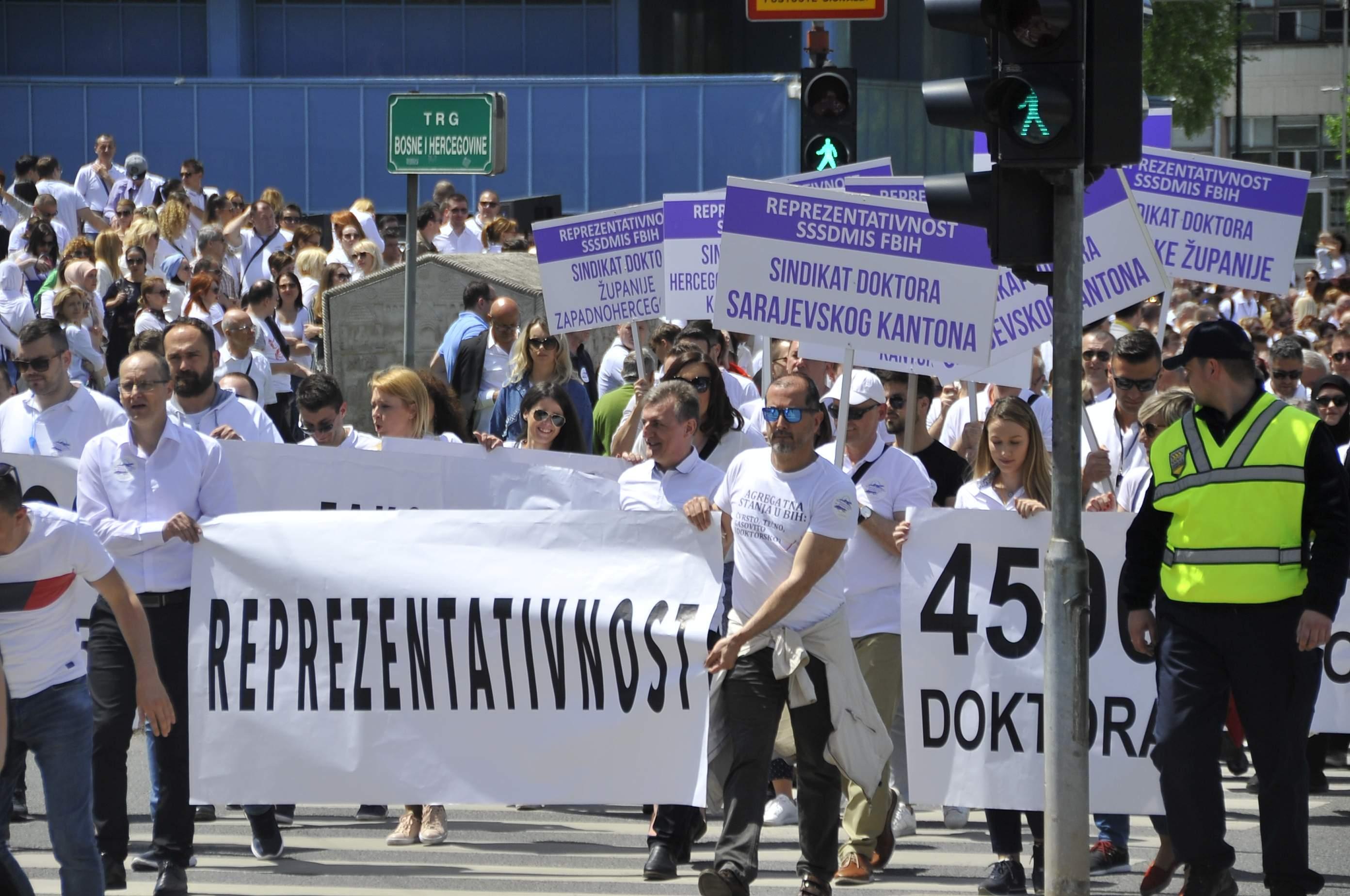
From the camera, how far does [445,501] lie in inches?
392

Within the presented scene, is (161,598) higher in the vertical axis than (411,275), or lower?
lower

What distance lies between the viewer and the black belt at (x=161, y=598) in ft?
27.5

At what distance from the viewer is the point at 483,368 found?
14617mm

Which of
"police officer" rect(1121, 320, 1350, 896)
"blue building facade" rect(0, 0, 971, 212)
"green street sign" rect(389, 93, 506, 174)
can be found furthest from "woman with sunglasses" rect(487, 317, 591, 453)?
"blue building facade" rect(0, 0, 971, 212)

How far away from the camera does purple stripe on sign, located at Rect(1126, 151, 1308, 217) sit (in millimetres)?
10945

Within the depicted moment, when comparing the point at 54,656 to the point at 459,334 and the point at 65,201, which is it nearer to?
the point at 459,334

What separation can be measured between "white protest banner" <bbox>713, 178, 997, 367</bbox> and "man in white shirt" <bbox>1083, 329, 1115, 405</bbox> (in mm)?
2976

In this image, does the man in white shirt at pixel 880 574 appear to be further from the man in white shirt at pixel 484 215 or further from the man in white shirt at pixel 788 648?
the man in white shirt at pixel 484 215

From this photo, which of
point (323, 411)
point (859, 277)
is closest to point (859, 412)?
point (859, 277)

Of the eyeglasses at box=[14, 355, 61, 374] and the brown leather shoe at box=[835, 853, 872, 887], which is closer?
the brown leather shoe at box=[835, 853, 872, 887]

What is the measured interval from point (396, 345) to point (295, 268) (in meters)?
2.51

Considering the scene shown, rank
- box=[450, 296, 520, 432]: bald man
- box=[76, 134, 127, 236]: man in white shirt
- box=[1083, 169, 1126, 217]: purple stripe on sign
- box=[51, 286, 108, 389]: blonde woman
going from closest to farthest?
box=[1083, 169, 1126, 217]: purple stripe on sign < box=[450, 296, 520, 432]: bald man < box=[51, 286, 108, 389]: blonde woman < box=[76, 134, 127, 236]: man in white shirt

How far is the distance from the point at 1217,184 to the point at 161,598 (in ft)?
19.6

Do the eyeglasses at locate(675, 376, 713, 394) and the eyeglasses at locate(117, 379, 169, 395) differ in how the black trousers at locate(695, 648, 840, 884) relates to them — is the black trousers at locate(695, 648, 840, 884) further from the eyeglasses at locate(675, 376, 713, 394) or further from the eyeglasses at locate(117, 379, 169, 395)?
the eyeglasses at locate(117, 379, 169, 395)
